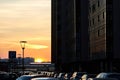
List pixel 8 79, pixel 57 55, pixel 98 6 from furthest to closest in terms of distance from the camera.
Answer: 1. pixel 57 55
2. pixel 98 6
3. pixel 8 79

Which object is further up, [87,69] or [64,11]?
[64,11]

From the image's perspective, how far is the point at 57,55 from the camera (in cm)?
14675

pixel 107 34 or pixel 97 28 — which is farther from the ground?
pixel 97 28

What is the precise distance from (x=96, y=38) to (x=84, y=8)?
17.0 m

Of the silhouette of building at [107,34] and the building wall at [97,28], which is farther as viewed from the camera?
the building wall at [97,28]

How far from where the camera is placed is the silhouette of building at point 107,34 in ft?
250

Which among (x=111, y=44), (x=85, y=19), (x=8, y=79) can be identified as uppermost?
(x=85, y=19)

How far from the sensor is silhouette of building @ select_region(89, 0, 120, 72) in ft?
250

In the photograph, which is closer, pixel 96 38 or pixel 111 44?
pixel 111 44

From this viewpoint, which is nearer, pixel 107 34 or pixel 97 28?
pixel 107 34

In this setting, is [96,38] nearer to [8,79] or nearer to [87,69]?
[87,69]

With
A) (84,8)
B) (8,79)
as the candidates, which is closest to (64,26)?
(84,8)

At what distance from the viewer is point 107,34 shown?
76312 mm

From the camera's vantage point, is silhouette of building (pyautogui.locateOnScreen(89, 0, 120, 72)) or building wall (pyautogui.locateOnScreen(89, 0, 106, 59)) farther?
building wall (pyautogui.locateOnScreen(89, 0, 106, 59))
